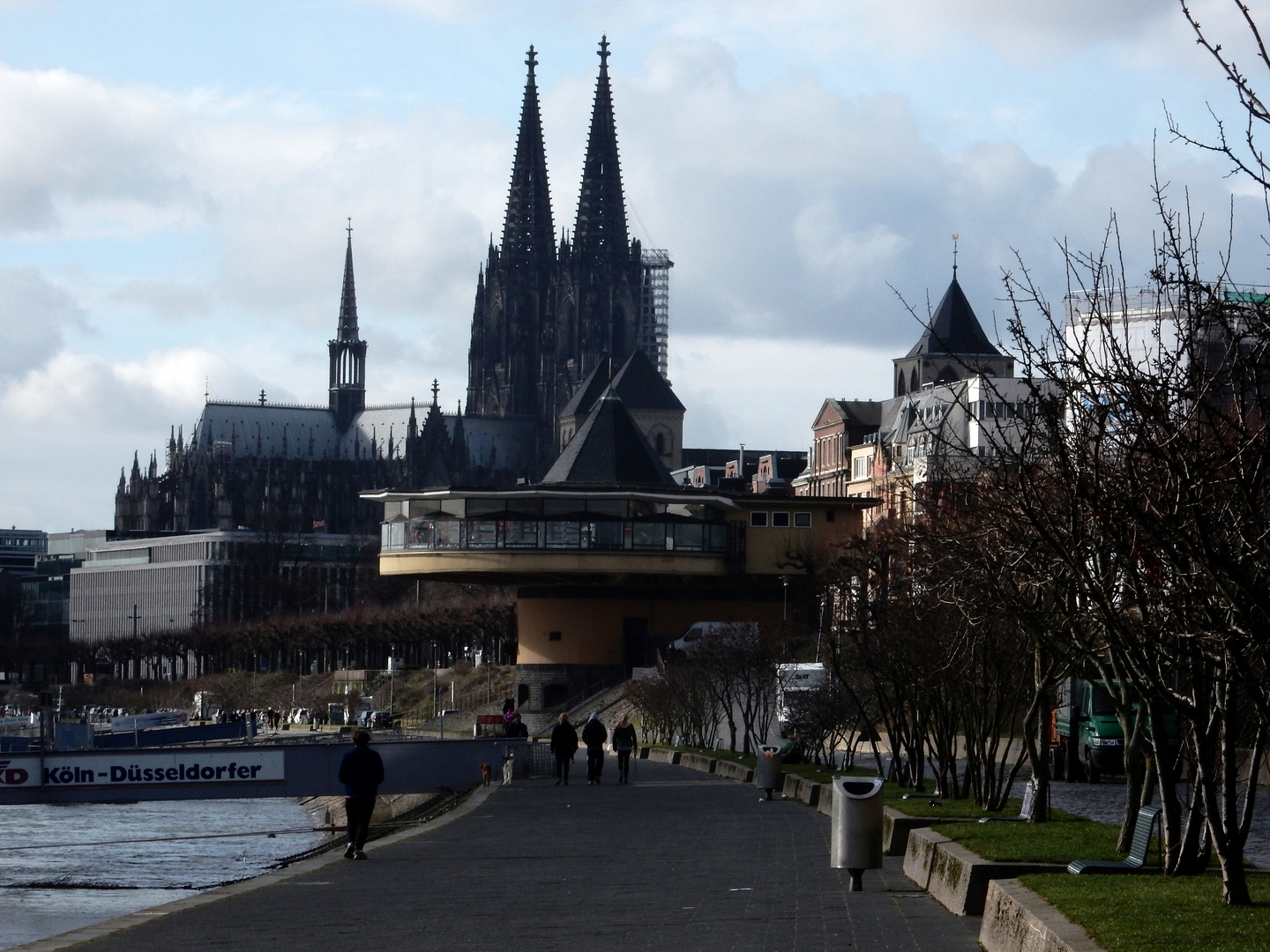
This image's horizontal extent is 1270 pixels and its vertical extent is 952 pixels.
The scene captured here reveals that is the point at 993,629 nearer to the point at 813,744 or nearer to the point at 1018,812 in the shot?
the point at 1018,812

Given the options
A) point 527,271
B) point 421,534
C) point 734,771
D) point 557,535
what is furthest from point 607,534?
point 527,271

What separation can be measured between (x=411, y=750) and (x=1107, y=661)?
24.9 metres

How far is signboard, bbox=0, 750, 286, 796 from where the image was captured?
3688 centimetres

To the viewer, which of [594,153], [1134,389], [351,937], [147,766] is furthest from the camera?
[594,153]

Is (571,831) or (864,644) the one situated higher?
(864,644)

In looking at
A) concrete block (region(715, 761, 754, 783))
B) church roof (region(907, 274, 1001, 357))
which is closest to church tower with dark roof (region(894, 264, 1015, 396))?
church roof (region(907, 274, 1001, 357))

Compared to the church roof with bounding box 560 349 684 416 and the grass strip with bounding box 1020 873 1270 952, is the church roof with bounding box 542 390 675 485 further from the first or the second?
the grass strip with bounding box 1020 873 1270 952

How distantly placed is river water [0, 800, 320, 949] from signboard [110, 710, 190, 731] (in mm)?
36540

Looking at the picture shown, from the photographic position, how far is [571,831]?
2605 cm

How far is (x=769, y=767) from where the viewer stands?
31391 millimetres

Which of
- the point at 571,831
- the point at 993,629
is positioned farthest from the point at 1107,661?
the point at 571,831

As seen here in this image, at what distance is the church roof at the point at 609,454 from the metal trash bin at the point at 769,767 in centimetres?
7744

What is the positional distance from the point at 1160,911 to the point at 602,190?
576 ft

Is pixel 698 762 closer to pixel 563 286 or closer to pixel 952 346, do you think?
pixel 952 346
